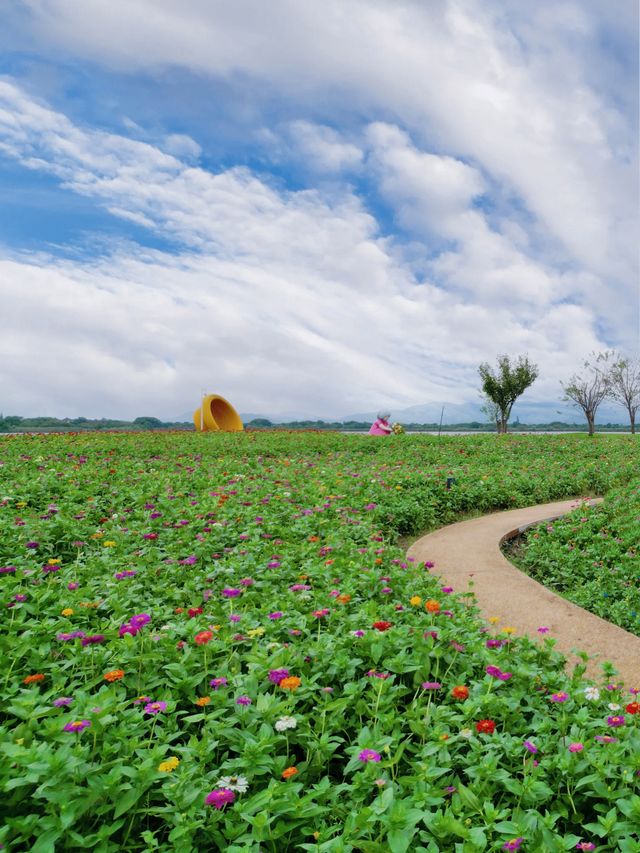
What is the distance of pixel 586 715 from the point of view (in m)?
2.75

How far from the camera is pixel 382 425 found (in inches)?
932

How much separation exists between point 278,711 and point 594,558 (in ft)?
21.1

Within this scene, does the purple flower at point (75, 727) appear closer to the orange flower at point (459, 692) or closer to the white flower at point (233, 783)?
the white flower at point (233, 783)

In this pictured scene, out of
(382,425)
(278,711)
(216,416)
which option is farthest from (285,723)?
(216,416)

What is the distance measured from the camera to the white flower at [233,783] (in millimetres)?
2162

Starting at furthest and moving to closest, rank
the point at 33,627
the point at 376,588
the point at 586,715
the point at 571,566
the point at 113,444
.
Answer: the point at 113,444 < the point at 571,566 < the point at 376,588 < the point at 33,627 < the point at 586,715

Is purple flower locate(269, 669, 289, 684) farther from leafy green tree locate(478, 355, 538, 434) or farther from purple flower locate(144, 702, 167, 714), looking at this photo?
leafy green tree locate(478, 355, 538, 434)

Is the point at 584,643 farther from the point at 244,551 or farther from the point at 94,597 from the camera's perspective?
the point at 94,597

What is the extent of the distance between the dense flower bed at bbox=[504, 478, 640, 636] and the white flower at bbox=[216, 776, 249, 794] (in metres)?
5.06

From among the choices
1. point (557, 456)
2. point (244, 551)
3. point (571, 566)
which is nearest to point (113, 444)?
point (244, 551)

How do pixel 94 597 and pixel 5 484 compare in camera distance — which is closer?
pixel 94 597

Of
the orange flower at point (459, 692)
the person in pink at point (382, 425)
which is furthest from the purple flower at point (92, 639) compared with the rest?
the person in pink at point (382, 425)

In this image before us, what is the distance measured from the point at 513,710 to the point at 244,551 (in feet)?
10.4

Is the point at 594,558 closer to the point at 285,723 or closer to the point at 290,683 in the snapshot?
the point at 290,683
